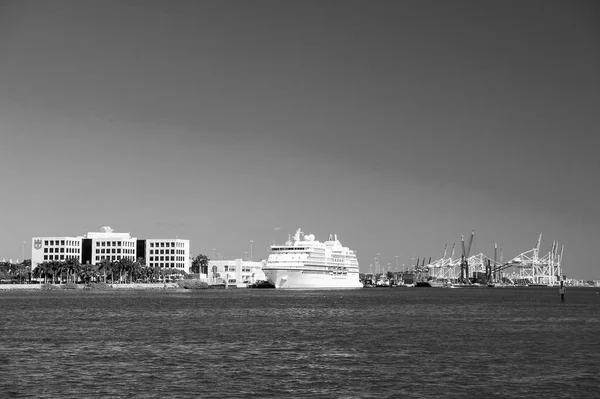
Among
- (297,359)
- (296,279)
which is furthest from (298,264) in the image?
(297,359)

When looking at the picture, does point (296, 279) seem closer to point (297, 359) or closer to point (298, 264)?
point (298, 264)

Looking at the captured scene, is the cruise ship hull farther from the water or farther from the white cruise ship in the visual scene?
the water

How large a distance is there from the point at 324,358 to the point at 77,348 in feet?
51.5

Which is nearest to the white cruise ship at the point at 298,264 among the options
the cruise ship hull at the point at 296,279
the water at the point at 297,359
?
the cruise ship hull at the point at 296,279

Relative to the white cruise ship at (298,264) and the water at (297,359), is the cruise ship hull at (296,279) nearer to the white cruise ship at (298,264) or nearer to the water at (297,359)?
the white cruise ship at (298,264)

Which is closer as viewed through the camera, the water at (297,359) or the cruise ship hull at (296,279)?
the water at (297,359)

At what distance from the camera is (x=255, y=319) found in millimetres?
77250

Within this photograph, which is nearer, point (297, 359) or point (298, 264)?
point (297, 359)

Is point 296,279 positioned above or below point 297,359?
above

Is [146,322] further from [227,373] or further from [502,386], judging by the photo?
[502,386]

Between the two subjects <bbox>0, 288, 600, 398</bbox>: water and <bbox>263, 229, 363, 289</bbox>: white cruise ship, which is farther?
<bbox>263, 229, 363, 289</bbox>: white cruise ship

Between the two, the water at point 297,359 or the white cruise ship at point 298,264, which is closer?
the water at point 297,359

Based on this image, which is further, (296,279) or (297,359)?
(296,279)

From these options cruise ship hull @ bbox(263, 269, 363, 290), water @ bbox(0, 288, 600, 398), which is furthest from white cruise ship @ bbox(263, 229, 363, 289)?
water @ bbox(0, 288, 600, 398)
